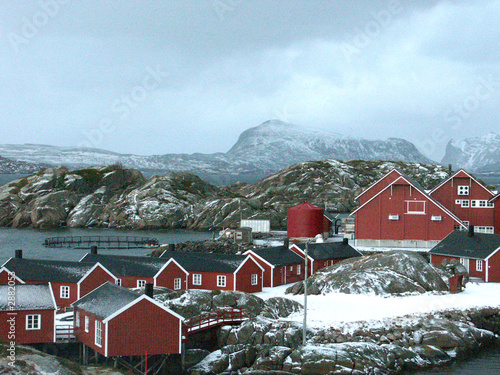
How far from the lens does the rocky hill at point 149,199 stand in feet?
440

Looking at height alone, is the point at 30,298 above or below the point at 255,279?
above

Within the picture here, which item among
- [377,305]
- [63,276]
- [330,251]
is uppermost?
[330,251]

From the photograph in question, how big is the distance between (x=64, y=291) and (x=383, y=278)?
85.8 feet

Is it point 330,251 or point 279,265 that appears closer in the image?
point 279,265

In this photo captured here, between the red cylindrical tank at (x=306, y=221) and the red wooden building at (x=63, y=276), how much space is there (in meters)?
Result: 39.9

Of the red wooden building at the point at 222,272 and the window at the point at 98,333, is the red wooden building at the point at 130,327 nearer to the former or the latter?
the window at the point at 98,333

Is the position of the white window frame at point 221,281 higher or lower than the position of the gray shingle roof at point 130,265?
lower

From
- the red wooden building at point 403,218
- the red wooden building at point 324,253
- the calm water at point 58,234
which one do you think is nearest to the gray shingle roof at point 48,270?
the red wooden building at point 324,253

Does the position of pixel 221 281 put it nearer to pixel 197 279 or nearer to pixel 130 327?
pixel 197 279

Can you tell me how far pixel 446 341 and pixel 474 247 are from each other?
20106mm

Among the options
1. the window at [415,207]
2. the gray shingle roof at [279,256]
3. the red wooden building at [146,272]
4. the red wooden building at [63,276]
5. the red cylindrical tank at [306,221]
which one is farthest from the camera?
the red cylindrical tank at [306,221]

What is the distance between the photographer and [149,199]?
14162 centimetres

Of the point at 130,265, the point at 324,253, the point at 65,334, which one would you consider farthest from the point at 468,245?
the point at 65,334

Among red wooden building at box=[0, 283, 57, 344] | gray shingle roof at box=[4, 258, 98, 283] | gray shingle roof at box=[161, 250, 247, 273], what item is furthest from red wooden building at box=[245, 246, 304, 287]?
red wooden building at box=[0, 283, 57, 344]
